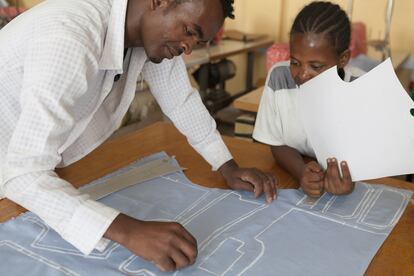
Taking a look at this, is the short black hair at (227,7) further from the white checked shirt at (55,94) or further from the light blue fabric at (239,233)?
the light blue fabric at (239,233)

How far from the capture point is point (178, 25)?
79 cm

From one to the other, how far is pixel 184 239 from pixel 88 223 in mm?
151

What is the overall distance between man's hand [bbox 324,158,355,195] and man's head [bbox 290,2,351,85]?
0.24m

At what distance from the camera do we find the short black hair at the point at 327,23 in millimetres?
1059

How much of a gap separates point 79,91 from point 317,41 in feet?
2.00

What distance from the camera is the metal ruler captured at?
0.95 meters

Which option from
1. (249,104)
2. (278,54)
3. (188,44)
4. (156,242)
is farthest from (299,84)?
(278,54)

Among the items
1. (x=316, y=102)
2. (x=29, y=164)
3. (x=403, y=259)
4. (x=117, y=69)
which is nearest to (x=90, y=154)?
(x=117, y=69)

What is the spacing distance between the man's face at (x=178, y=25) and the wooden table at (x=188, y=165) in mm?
341

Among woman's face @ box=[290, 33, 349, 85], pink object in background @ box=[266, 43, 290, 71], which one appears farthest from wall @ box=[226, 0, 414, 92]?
woman's face @ box=[290, 33, 349, 85]

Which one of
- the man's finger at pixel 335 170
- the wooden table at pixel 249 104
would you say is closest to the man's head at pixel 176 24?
the man's finger at pixel 335 170

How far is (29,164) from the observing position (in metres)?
0.66

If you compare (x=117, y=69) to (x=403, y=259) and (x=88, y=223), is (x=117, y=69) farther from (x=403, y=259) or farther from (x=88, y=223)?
(x=403, y=259)

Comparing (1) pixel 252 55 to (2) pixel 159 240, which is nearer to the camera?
(2) pixel 159 240
